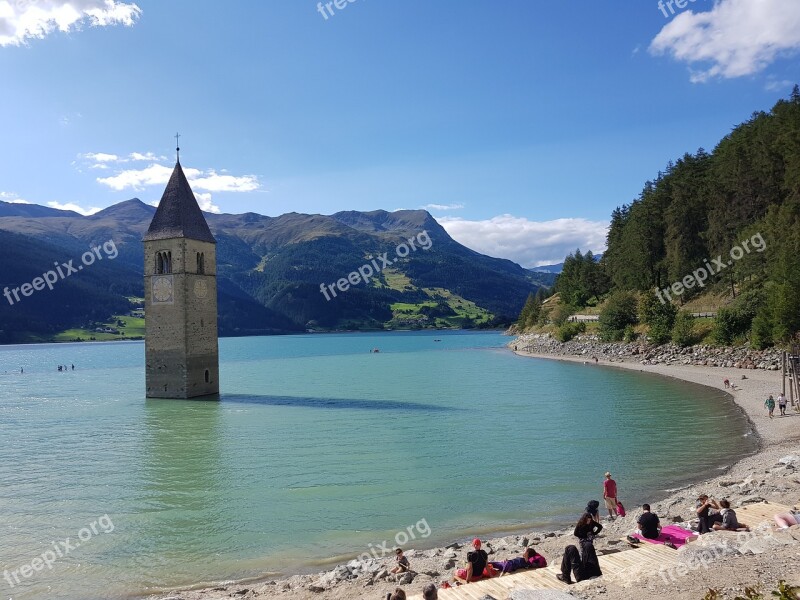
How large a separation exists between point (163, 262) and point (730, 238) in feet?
227

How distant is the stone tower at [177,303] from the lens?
52188 millimetres

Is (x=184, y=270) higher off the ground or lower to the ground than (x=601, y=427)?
higher

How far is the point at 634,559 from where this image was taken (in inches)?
536

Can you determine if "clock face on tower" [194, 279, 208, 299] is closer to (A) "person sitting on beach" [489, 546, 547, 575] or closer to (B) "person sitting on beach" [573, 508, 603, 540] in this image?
(A) "person sitting on beach" [489, 546, 547, 575]

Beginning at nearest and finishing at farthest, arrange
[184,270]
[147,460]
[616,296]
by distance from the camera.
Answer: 1. [147,460]
2. [184,270]
3. [616,296]

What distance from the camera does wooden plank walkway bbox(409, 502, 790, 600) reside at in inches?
472

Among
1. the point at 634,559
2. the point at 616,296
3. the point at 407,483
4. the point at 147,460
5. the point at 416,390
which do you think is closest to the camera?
the point at 634,559

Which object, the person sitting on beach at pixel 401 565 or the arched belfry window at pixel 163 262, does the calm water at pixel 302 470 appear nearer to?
the person sitting on beach at pixel 401 565

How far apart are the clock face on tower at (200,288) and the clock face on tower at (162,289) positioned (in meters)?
2.22

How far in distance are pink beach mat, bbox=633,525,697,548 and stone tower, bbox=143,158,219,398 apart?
146ft

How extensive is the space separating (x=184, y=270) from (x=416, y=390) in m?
25.1

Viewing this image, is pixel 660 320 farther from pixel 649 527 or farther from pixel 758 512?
pixel 649 527

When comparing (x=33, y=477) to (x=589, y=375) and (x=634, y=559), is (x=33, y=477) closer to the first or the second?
(x=634, y=559)

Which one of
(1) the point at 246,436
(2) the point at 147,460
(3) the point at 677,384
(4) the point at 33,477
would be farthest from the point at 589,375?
(4) the point at 33,477
